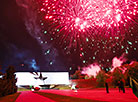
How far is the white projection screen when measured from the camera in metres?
51.3

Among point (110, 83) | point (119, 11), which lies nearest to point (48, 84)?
point (110, 83)

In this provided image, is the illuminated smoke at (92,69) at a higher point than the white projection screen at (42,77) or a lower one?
higher

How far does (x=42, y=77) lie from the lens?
176ft

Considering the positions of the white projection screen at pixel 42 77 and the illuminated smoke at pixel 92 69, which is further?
the illuminated smoke at pixel 92 69

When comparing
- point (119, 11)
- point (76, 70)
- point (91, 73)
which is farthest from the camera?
point (76, 70)

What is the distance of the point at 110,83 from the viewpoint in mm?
45656

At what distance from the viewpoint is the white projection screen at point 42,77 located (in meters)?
51.3

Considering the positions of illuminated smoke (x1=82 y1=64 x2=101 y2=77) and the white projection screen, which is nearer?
the white projection screen

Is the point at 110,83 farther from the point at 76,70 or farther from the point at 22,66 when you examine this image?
the point at 22,66

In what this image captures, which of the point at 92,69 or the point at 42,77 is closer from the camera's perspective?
the point at 42,77

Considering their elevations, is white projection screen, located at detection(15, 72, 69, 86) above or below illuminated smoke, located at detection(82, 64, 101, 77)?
below

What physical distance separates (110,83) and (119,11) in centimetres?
2947

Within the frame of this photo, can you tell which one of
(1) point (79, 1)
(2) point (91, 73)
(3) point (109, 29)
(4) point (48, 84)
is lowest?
(4) point (48, 84)

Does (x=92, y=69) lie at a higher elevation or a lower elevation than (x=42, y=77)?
higher
